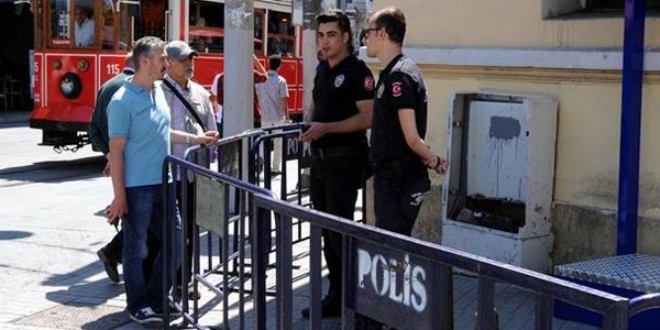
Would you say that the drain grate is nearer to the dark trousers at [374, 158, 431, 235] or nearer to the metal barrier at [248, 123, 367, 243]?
the metal barrier at [248, 123, 367, 243]

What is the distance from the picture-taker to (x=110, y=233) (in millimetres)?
8820

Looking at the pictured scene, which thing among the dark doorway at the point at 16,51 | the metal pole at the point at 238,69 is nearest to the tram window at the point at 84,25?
the metal pole at the point at 238,69

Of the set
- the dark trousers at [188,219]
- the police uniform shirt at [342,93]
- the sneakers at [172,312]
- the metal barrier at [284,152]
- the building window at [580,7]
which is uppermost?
the building window at [580,7]

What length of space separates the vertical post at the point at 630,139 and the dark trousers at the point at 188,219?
2623 millimetres

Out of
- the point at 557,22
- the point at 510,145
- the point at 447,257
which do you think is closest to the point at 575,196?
the point at 510,145

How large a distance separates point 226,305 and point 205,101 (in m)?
2.41

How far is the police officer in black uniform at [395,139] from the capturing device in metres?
5.00

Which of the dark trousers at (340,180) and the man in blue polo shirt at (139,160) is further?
the dark trousers at (340,180)

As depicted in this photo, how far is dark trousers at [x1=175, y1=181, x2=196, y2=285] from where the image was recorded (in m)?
5.42

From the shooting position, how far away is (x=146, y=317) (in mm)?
5715

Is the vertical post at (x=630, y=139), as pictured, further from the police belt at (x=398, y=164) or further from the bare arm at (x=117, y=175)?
the bare arm at (x=117, y=175)

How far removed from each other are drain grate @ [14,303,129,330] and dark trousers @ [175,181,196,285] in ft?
1.72

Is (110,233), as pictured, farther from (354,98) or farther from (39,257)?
(354,98)

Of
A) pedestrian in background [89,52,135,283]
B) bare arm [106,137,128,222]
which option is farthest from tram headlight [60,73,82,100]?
bare arm [106,137,128,222]
